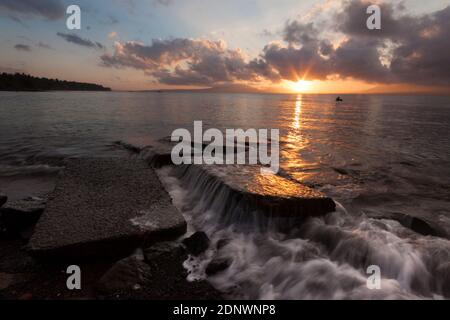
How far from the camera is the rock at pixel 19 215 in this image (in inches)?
227

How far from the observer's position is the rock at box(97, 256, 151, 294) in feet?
13.5

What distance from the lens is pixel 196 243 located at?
17.6ft

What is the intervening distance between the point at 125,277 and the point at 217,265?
147cm

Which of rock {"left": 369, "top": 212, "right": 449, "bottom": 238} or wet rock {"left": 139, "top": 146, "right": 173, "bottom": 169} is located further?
wet rock {"left": 139, "top": 146, "right": 173, "bottom": 169}

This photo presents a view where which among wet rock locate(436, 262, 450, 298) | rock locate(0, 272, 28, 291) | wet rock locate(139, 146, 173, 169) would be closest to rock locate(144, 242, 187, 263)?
rock locate(0, 272, 28, 291)

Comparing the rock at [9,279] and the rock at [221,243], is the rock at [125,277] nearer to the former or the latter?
the rock at [9,279]

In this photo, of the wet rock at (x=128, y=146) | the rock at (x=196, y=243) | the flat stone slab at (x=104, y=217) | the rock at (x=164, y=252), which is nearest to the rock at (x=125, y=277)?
the rock at (x=164, y=252)

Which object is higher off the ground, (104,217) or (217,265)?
(104,217)

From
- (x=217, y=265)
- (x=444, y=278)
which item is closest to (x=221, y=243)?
(x=217, y=265)

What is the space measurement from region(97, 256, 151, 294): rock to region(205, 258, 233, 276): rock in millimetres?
963

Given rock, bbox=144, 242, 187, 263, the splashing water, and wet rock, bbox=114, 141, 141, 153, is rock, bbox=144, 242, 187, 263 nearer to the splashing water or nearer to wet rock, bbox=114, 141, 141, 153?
the splashing water

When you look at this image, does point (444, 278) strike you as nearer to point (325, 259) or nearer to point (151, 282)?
point (325, 259)

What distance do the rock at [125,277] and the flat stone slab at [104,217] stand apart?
1.81ft
